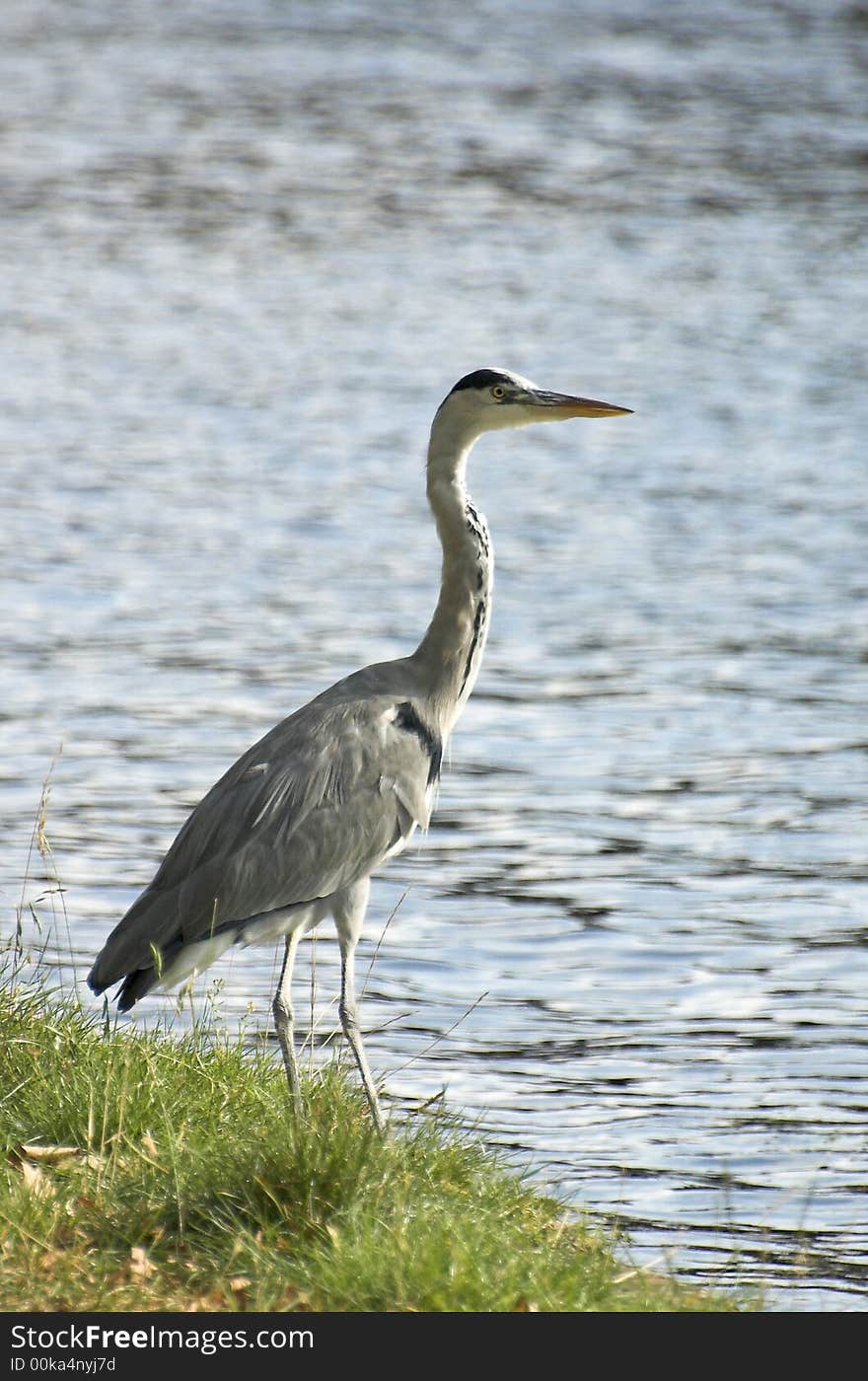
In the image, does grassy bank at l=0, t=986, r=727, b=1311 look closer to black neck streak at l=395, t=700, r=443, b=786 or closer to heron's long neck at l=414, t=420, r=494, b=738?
black neck streak at l=395, t=700, r=443, b=786

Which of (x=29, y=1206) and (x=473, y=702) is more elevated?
(x=29, y=1206)

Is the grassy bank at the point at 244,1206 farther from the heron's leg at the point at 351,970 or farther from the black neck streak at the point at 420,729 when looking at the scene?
the black neck streak at the point at 420,729

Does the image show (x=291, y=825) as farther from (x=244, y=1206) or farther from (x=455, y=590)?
(x=244, y=1206)

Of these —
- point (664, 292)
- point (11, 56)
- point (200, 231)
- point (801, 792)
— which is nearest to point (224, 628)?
point (801, 792)

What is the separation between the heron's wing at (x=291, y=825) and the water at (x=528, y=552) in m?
1.02

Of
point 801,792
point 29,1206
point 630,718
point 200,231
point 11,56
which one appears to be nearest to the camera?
point 29,1206

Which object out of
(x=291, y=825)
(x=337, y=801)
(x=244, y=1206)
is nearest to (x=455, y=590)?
(x=337, y=801)

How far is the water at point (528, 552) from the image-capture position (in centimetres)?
766

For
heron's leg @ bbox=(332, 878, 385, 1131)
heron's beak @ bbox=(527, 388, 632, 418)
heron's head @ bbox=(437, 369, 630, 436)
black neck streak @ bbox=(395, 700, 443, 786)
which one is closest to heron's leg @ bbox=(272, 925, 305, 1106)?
heron's leg @ bbox=(332, 878, 385, 1131)

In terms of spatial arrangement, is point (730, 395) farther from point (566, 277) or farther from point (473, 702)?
point (473, 702)

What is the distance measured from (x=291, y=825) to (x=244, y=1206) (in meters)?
1.46

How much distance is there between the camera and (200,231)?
2638cm

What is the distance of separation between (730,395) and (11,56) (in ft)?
67.5

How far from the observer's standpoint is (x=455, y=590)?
6.99 metres
